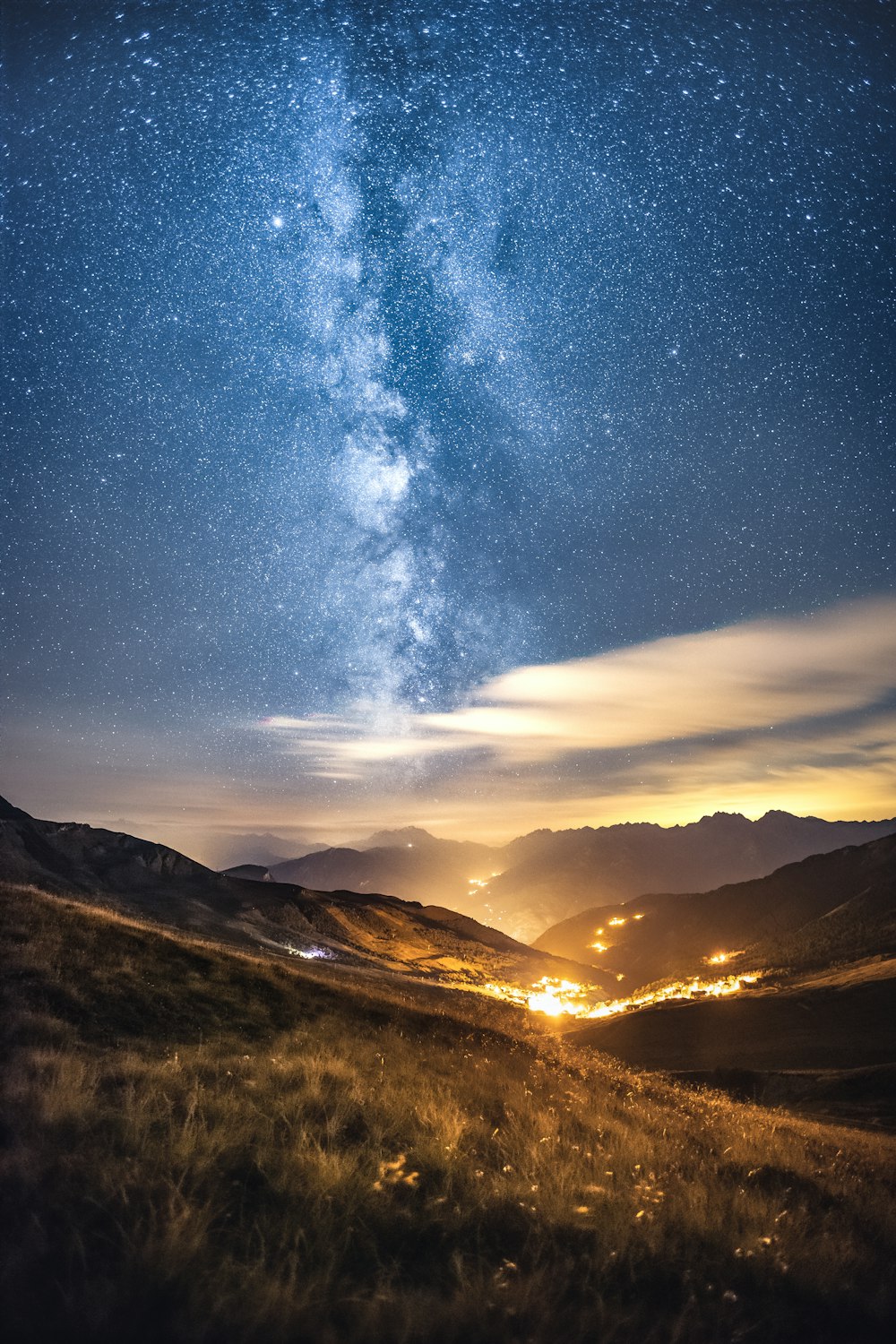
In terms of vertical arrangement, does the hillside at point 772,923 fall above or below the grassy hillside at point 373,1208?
below

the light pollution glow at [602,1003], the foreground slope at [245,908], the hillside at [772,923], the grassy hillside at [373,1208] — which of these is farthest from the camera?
the hillside at [772,923]

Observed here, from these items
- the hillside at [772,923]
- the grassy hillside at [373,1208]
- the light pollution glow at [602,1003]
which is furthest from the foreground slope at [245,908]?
the grassy hillside at [373,1208]

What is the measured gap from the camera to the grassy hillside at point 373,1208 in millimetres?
3562

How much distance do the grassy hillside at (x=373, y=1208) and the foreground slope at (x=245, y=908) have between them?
44894mm

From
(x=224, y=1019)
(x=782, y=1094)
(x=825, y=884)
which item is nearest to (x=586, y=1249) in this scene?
(x=224, y=1019)

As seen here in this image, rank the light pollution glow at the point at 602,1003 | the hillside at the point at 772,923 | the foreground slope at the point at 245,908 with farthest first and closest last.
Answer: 1. the hillside at the point at 772,923
2. the light pollution glow at the point at 602,1003
3. the foreground slope at the point at 245,908

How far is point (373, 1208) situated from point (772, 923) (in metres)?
139

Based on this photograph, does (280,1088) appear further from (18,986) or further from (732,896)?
(732,896)

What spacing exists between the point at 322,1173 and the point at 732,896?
16125 cm

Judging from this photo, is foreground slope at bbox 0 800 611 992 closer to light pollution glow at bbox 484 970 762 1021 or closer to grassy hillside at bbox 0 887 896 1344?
light pollution glow at bbox 484 970 762 1021

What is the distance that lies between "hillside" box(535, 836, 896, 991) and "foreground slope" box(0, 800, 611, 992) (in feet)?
73.5

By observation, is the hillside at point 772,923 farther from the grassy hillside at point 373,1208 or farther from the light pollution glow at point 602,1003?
the grassy hillside at point 373,1208

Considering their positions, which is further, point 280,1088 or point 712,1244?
point 280,1088

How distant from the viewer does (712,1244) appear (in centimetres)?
471
